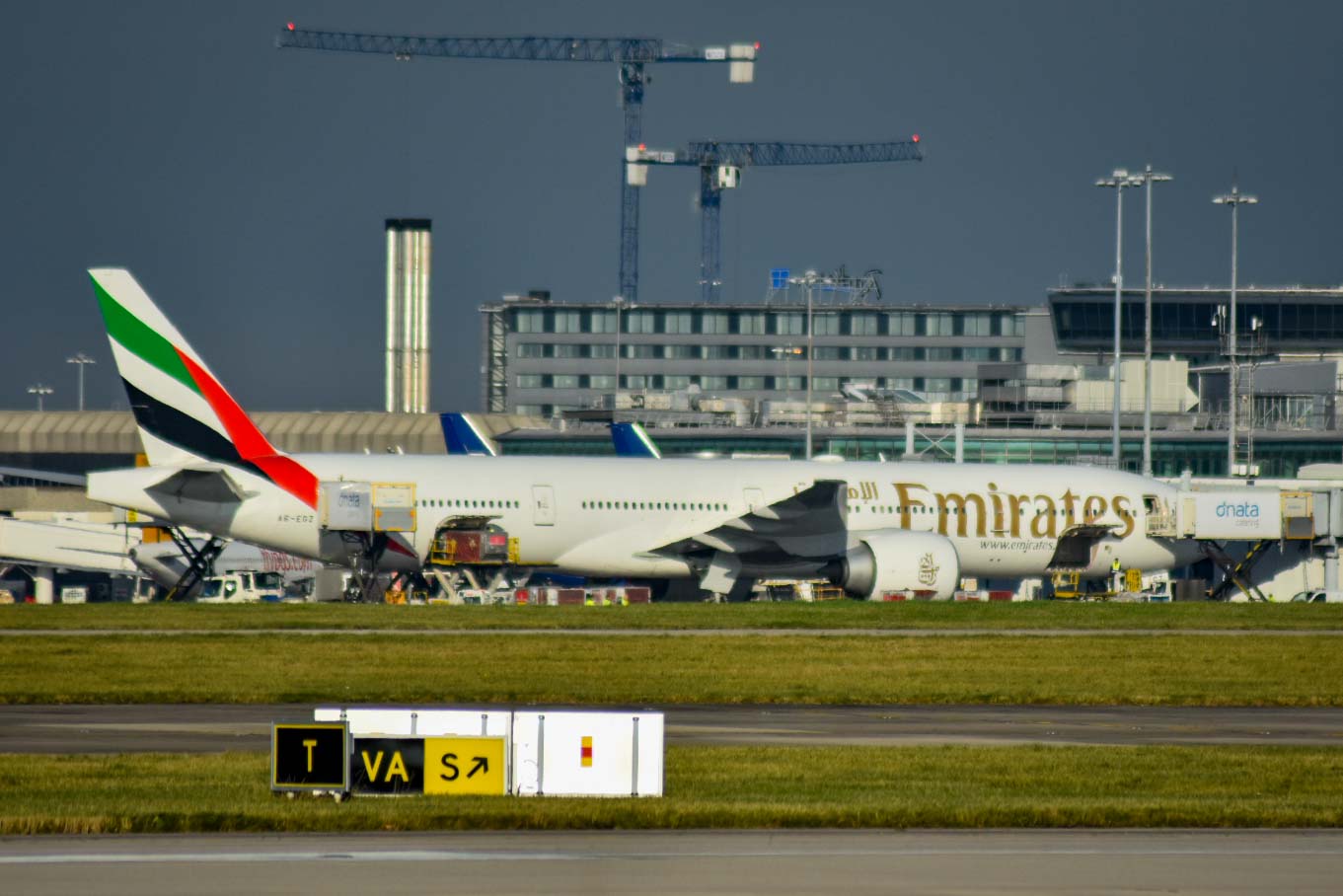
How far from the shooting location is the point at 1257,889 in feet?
41.2

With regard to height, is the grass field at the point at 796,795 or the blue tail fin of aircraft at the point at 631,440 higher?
the blue tail fin of aircraft at the point at 631,440

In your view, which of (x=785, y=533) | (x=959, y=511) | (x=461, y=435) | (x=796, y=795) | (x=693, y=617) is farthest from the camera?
(x=461, y=435)

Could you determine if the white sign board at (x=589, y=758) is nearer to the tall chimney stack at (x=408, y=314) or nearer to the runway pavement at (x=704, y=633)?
the runway pavement at (x=704, y=633)

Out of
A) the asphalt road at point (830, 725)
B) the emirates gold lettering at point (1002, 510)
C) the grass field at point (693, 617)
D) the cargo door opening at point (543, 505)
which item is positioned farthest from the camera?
the emirates gold lettering at point (1002, 510)

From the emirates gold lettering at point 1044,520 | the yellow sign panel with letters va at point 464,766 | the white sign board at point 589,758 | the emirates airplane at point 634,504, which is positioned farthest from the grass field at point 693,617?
the yellow sign panel with letters va at point 464,766

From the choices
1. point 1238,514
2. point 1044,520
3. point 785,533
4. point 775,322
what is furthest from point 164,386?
point 775,322

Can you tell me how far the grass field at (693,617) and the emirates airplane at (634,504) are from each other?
2299mm

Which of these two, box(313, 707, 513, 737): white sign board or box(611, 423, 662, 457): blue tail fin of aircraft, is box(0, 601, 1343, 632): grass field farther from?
box(313, 707, 513, 737): white sign board

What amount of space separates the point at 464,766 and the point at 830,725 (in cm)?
837

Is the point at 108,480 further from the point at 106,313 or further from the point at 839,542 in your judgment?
the point at 839,542

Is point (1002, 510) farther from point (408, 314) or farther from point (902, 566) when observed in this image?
point (408, 314)

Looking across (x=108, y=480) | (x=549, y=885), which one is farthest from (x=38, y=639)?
(x=549, y=885)

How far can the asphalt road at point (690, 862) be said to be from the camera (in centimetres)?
1255

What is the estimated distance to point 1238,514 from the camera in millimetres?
53438
